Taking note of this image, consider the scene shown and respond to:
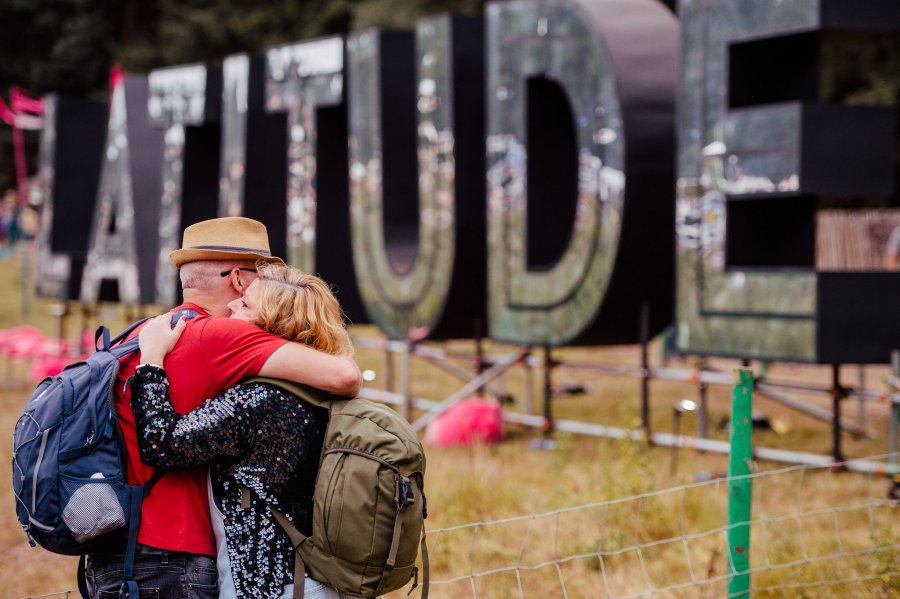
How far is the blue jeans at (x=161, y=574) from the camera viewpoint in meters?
3.00

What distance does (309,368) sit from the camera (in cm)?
301

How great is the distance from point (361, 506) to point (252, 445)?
35cm

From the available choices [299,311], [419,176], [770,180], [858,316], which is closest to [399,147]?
[419,176]

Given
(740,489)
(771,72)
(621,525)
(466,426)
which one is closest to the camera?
(740,489)

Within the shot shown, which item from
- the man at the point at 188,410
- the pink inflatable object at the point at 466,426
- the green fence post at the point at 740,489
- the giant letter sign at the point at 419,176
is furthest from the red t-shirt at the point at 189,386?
the giant letter sign at the point at 419,176

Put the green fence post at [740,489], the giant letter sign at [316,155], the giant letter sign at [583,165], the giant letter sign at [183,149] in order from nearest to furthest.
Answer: the green fence post at [740,489] → the giant letter sign at [583,165] → the giant letter sign at [316,155] → the giant letter sign at [183,149]

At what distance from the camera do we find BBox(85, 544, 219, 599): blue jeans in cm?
300

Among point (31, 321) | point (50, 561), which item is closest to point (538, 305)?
point (50, 561)

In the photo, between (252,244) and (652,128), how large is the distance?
5773mm

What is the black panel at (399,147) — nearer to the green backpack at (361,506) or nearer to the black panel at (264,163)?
the black panel at (264,163)

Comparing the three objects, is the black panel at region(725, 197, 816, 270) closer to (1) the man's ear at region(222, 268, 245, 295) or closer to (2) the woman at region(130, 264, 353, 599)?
(1) the man's ear at region(222, 268, 245, 295)

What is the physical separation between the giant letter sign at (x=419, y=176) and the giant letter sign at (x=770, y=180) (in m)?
2.34

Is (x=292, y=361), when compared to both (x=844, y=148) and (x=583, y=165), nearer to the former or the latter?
(x=844, y=148)

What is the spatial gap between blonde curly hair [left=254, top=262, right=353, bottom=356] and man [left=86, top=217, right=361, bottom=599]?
7cm
